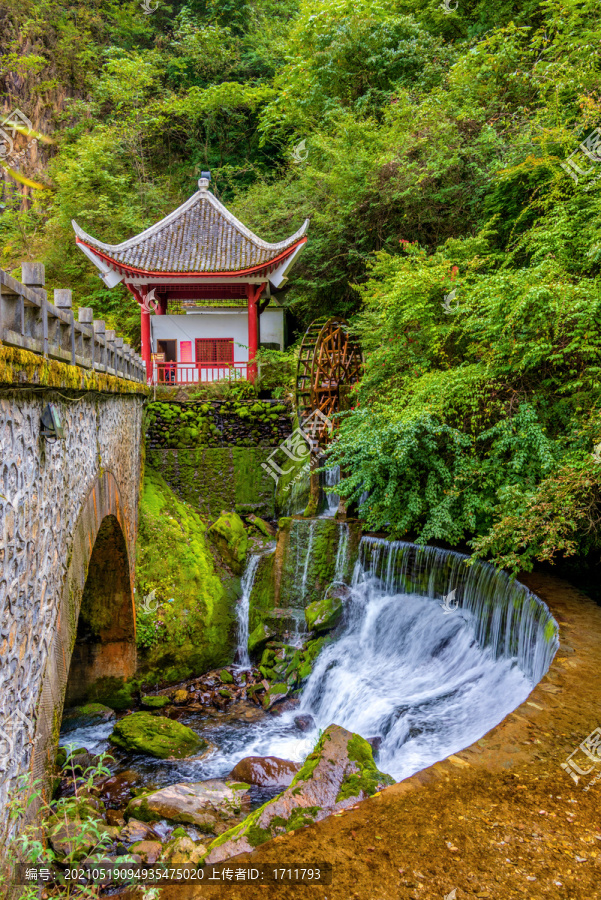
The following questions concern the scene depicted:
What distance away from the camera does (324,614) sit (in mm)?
8898

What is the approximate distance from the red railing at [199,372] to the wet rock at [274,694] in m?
7.68

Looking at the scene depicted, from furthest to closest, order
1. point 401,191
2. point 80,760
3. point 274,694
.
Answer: point 401,191, point 274,694, point 80,760

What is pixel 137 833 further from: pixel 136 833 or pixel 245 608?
pixel 245 608

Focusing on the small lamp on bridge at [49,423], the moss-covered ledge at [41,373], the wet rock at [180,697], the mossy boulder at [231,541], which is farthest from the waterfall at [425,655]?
the moss-covered ledge at [41,373]

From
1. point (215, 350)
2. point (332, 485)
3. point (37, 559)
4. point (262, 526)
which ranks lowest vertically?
point (262, 526)

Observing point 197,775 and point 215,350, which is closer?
point 197,775

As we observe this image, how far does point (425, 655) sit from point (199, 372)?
30.2 ft

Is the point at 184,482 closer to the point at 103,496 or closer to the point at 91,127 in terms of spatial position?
the point at 103,496

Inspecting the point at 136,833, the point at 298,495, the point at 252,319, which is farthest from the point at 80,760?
the point at 252,319

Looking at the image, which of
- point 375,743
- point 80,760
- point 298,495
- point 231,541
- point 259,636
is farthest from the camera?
point 298,495

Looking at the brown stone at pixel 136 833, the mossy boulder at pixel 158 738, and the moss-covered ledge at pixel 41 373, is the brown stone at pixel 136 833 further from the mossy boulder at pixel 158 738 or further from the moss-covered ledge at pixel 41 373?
the moss-covered ledge at pixel 41 373

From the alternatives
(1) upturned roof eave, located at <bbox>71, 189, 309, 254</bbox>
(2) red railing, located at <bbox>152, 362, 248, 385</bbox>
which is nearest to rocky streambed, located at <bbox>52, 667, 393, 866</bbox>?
(2) red railing, located at <bbox>152, 362, 248, 385</bbox>

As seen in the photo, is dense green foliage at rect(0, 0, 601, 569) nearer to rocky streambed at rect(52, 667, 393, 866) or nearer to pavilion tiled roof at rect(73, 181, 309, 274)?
pavilion tiled roof at rect(73, 181, 309, 274)

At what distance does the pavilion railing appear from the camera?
3.77 metres
